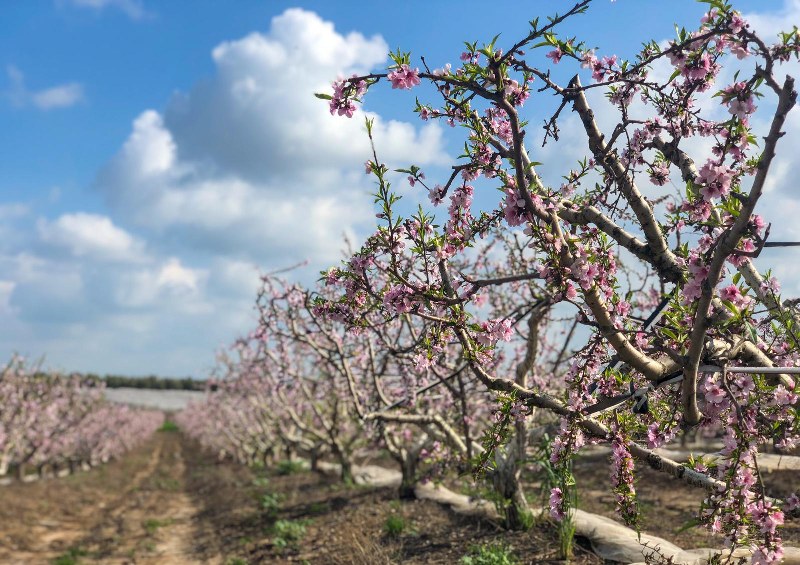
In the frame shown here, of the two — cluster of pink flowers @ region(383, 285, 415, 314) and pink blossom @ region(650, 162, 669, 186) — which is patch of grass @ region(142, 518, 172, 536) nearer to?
cluster of pink flowers @ region(383, 285, 415, 314)

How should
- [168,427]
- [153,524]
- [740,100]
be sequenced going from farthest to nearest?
[168,427] < [153,524] < [740,100]

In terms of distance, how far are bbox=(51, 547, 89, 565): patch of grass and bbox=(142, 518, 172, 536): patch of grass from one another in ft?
5.93

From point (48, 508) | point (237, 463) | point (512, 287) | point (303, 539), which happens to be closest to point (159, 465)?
point (237, 463)

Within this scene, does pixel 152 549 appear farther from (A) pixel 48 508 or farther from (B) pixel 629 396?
(B) pixel 629 396

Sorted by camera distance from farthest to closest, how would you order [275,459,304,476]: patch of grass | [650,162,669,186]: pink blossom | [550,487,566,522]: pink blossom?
1. [275,459,304,476]: patch of grass
2. [650,162,669,186]: pink blossom
3. [550,487,566,522]: pink blossom

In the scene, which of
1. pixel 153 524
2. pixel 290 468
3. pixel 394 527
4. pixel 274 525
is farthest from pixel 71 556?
pixel 290 468

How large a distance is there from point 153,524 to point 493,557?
10.8 metres

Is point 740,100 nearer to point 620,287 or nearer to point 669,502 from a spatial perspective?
point 620,287

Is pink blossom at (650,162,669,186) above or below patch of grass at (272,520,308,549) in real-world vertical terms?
above

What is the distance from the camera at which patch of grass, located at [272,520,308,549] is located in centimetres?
945

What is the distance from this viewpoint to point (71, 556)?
11094mm

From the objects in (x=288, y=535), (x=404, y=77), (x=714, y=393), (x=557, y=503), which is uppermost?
(x=404, y=77)

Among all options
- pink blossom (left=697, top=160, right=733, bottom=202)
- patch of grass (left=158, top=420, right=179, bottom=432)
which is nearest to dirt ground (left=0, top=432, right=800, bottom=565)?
pink blossom (left=697, top=160, right=733, bottom=202)

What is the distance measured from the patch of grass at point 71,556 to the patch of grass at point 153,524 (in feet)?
5.93
